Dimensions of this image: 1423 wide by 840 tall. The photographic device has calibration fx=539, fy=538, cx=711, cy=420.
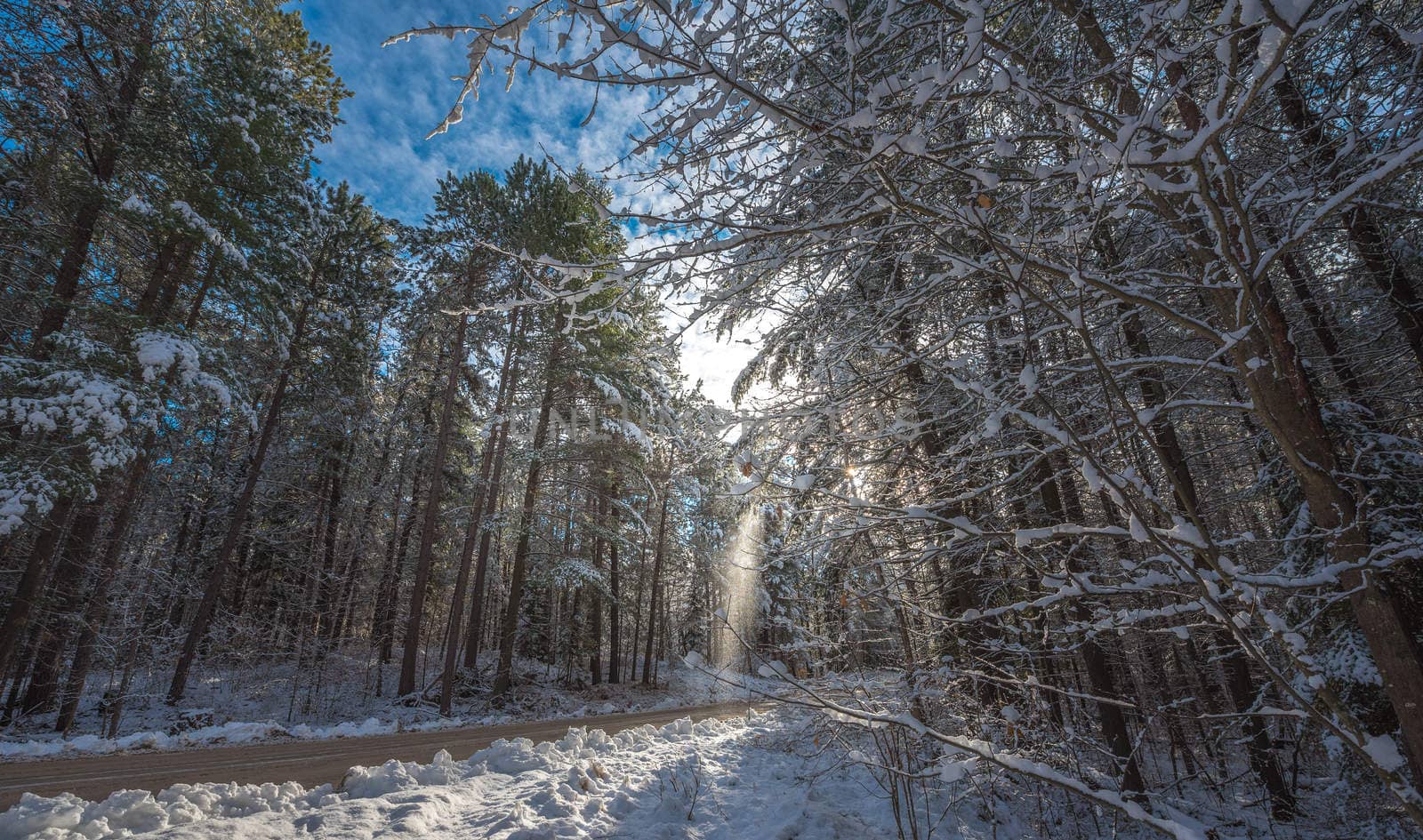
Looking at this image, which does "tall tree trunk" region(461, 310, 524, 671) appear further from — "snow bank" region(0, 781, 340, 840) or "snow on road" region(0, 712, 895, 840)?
"snow bank" region(0, 781, 340, 840)

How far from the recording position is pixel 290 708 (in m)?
12.4

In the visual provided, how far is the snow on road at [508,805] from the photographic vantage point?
3.62 m

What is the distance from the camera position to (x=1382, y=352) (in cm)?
492

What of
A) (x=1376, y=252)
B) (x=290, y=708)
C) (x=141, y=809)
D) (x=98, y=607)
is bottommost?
(x=290, y=708)

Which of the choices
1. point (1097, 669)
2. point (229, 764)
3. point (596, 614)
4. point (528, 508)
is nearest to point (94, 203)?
point (229, 764)

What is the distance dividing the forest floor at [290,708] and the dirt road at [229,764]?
2.87 feet

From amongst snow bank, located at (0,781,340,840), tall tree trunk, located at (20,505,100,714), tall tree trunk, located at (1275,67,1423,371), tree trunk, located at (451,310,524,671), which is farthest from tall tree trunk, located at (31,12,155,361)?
tall tree trunk, located at (1275,67,1423,371)

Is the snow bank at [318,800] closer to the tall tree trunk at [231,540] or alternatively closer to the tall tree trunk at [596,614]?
the tall tree trunk at [231,540]

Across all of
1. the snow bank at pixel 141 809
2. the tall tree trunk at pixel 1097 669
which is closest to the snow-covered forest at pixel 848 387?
the tall tree trunk at pixel 1097 669

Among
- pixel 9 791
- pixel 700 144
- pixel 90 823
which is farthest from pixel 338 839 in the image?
pixel 700 144

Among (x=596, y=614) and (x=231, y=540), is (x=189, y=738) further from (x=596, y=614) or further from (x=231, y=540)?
(x=596, y=614)

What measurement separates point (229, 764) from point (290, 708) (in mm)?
7797

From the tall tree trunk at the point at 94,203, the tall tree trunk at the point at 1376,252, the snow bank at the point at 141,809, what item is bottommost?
the snow bank at the point at 141,809

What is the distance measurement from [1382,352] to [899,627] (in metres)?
5.61
